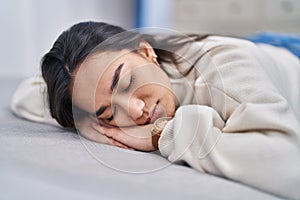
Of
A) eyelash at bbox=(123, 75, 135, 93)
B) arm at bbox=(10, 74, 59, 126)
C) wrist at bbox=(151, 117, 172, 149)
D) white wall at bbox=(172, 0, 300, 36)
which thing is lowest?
white wall at bbox=(172, 0, 300, 36)

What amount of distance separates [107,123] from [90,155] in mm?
102

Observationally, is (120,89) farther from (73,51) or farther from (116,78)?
(73,51)

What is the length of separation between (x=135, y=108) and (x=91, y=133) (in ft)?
0.31

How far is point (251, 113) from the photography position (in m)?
0.62

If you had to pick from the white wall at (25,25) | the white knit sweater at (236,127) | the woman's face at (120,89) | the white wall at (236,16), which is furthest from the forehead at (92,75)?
the white wall at (236,16)

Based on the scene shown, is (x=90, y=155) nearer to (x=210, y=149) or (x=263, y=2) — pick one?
(x=210, y=149)

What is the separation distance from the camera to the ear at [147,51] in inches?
28.4

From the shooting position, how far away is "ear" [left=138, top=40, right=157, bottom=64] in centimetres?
72

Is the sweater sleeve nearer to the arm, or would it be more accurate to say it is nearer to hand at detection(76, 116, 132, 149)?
hand at detection(76, 116, 132, 149)

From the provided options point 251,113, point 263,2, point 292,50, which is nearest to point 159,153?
point 251,113

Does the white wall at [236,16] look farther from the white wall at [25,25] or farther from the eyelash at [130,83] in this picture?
the eyelash at [130,83]

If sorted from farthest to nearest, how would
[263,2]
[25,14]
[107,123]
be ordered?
1. [263,2]
2. [25,14]
3. [107,123]

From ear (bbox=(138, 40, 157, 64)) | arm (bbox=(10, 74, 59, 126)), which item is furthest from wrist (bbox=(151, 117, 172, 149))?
arm (bbox=(10, 74, 59, 126))

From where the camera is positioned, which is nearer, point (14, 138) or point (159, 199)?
point (159, 199)
